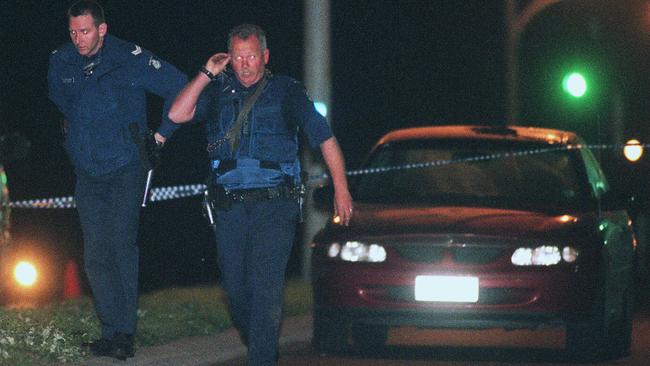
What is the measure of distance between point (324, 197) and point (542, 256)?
1605mm

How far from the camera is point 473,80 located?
2030 inches

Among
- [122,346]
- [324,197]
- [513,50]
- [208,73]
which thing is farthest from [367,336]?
[513,50]

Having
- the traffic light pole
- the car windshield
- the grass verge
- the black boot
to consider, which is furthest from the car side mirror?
the traffic light pole

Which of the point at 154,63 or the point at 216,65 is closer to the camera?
the point at 216,65

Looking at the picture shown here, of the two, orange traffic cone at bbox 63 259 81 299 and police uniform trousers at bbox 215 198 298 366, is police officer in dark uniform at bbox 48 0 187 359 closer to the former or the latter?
police uniform trousers at bbox 215 198 298 366

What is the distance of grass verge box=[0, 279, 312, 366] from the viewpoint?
31.2 feet

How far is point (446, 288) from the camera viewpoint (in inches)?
408

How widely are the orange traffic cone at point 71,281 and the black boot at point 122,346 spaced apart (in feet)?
17.3

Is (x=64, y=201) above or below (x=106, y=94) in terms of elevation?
below

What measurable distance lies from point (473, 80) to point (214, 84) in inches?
1695

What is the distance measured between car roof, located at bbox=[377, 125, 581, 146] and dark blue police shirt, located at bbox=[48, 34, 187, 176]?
2.70 meters

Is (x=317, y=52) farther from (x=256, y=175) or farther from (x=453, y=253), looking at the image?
(x=256, y=175)

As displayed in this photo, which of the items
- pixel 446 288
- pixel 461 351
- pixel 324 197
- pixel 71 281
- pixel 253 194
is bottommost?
→ pixel 71 281

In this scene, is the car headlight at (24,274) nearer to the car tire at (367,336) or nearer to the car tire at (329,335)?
the car tire at (367,336)
